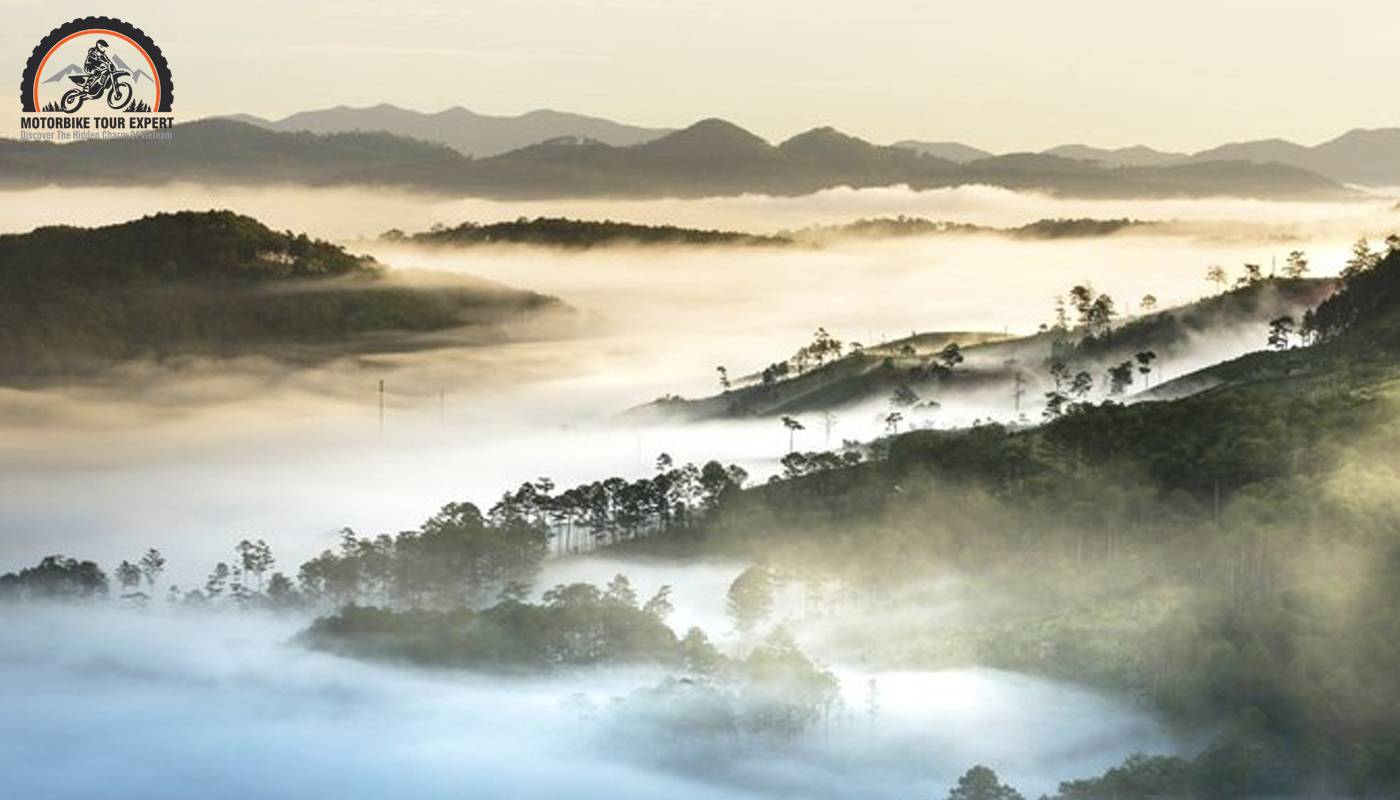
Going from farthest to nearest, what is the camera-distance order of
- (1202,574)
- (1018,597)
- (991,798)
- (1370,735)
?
1. (1018,597)
2. (1202,574)
3. (1370,735)
4. (991,798)

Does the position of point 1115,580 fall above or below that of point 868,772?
above

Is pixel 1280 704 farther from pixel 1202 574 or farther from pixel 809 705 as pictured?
pixel 809 705

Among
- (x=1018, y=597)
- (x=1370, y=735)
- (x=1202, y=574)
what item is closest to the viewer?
(x=1370, y=735)

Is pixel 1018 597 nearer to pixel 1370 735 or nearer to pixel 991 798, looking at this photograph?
pixel 1370 735

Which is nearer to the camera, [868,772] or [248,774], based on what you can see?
[868,772]

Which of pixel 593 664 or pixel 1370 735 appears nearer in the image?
pixel 1370 735

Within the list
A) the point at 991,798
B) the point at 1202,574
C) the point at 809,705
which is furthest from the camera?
the point at 1202,574

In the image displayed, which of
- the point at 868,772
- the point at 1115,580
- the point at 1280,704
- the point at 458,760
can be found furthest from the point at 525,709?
the point at 1280,704

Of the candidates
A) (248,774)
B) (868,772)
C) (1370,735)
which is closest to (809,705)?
(868,772)

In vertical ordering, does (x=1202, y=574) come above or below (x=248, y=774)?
above

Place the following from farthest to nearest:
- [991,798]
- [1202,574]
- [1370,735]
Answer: [1202,574]
[1370,735]
[991,798]
